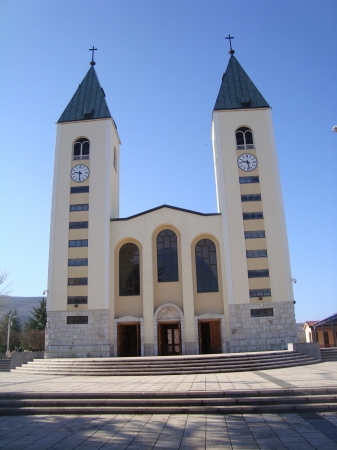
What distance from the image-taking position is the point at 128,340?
25656 mm

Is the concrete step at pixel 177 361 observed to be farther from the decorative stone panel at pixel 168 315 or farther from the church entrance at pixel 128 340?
the decorative stone panel at pixel 168 315

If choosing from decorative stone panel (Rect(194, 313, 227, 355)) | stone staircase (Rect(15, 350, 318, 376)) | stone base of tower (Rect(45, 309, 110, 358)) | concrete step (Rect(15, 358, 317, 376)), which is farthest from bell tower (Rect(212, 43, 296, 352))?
stone base of tower (Rect(45, 309, 110, 358))

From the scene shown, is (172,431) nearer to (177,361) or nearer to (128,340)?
(177,361)

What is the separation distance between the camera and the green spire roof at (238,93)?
2944cm

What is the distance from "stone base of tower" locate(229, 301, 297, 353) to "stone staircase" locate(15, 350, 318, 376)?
10.6ft

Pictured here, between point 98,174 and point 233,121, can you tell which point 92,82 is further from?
point 233,121

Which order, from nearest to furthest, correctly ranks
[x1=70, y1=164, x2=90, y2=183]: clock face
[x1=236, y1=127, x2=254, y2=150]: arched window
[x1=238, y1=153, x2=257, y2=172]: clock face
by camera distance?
1. [x1=238, y1=153, x2=257, y2=172]: clock face
2. [x1=70, y1=164, x2=90, y2=183]: clock face
3. [x1=236, y1=127, x2=254, y2=150]: arched window

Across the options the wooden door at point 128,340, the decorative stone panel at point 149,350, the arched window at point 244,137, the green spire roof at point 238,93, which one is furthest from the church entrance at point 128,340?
the green spire roof at point 238,93

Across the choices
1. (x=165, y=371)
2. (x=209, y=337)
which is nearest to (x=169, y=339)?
(x=209, y=337)

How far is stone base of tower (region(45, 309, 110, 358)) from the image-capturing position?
24.4 meters

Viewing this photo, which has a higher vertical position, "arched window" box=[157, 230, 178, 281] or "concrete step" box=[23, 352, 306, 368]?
"arched window" box=[157, 230, 178, 281]

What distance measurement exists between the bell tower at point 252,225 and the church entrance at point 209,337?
1136mm

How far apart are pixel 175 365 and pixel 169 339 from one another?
300 inches

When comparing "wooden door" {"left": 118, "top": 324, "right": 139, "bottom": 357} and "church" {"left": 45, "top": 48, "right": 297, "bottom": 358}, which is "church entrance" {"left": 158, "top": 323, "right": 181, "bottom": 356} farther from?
"wooden door" {"left": 118, "top": 324, "right": 139, "bottom": 357}
